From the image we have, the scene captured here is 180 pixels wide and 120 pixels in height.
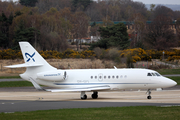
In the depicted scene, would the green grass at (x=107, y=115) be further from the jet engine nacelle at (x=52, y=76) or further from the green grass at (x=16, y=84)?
the green grass at (x=16, y=84)

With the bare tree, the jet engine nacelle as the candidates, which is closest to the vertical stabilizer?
the jet engine nacelle

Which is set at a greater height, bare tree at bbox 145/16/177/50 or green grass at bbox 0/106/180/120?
bare tree at bbox 145/16/177/50

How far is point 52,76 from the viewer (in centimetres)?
2530

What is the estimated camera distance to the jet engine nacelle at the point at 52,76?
25.2 m

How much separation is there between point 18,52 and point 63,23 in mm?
47116

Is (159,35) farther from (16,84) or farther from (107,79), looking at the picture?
(107,79)

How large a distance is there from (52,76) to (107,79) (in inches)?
198

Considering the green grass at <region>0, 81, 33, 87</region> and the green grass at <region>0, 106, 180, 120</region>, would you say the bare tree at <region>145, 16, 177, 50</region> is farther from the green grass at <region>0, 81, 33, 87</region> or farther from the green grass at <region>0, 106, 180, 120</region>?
the green grass at <region>0, 106, 180, 120</region>

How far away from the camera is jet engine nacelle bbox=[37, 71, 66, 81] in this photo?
25248mm

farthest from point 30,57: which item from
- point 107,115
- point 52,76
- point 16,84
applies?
point 16,84

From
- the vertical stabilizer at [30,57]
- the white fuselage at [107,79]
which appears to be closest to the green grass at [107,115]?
the white fuselage at [107,79]

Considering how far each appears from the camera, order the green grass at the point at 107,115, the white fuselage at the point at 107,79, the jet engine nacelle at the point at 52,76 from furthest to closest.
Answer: the jet engine nacelle at the point at 52,76
the white fuselage at the point at 107,79
the green grass at the point at 107,115

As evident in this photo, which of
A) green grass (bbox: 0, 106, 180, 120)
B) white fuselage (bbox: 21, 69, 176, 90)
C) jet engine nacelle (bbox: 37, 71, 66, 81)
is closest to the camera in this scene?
green grass (bbox: 0, 106, 180, 120)

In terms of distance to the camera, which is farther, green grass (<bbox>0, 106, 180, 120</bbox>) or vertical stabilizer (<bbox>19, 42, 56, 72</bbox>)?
vertical stabilizer (<bbox>19, 42, 56, 72</bbox>)
